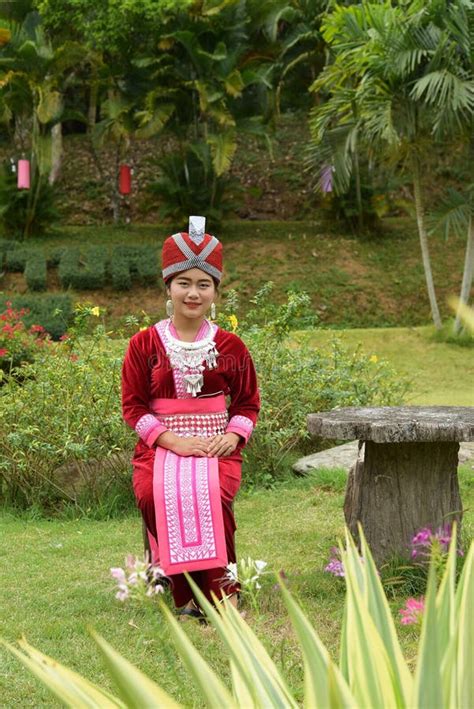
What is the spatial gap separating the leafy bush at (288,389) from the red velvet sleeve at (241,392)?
7.14 ft

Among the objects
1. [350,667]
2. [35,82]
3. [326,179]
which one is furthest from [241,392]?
[35,82]

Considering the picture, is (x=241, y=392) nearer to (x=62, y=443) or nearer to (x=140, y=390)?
(x=140, y=390)

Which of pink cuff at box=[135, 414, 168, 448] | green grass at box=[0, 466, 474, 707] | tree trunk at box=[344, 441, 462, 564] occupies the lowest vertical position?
green grass at box=[0, 466, 474, 707]

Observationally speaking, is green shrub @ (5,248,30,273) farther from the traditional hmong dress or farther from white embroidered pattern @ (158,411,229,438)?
white embroidered pattern @ (158,411,229,438)

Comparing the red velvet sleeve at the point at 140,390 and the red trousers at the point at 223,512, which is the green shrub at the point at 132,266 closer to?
the red velvet sleeve at the point at 140,390

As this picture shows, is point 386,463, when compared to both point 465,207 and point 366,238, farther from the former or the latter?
point 366,238

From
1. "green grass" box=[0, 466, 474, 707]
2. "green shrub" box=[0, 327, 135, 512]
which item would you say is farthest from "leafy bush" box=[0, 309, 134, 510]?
"green grass" box=[0, 466, 474, 707]

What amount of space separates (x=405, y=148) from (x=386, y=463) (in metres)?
10.1

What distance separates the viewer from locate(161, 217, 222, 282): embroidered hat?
3.73 metres

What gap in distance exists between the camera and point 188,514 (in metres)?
3.69

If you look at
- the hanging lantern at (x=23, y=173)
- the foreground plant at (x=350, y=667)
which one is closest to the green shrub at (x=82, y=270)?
the hanging lantern at (x=23, y=173)

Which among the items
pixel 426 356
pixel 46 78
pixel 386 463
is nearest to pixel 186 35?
pixel 46 78

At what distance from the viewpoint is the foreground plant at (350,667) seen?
1247 mm

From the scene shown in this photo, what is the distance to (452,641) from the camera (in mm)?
1395
